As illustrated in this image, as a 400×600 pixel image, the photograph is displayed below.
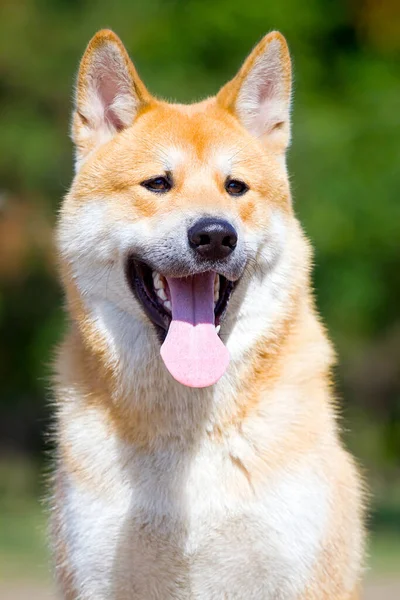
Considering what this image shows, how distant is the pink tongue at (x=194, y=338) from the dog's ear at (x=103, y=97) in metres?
0.90

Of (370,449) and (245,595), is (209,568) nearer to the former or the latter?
(245,595)

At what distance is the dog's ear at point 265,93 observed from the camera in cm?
532

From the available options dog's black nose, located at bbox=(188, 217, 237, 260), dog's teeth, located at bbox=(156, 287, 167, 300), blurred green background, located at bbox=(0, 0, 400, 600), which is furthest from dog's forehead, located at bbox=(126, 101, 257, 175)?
blurred green background, located at bbox=(0, 0, 400, 600)

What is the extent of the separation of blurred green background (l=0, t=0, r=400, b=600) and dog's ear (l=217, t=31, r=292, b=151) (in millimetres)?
9326

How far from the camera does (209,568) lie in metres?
4.66

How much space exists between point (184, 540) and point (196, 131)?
186cm

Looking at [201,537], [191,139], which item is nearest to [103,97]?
[191,139]

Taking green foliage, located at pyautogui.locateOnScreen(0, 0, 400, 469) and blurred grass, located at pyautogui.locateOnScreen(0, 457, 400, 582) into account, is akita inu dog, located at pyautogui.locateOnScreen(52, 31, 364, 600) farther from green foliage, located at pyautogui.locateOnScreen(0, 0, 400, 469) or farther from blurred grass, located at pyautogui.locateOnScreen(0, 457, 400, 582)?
green foliage, located at pyautogui.locateOnScreen(0, 0, 400, 469)

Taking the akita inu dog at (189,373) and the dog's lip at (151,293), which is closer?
the akita inu dog at (189,373)

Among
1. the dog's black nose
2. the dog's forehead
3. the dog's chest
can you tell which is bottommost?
the dog's chest

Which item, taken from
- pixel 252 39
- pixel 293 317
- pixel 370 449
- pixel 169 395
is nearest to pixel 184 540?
pixel 169 395

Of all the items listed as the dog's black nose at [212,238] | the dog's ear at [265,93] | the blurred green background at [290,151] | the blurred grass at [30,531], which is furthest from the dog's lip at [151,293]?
the blurred green background at [290,151]

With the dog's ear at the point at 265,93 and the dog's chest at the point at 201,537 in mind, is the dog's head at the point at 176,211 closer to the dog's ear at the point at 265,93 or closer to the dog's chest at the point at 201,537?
the dog's ear at the point at 265,93

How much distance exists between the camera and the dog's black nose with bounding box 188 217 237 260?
4648mm
